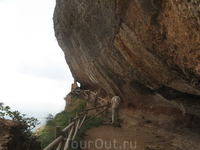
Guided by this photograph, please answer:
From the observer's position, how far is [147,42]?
4.53 m

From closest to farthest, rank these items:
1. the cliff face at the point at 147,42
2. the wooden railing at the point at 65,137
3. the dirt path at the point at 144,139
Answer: the wooden railing at the point at 65,137
the cliff face at the point at 147,42
the dirt path at the point at 144,139

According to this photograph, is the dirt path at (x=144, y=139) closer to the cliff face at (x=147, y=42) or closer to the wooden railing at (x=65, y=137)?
the wooden railing at (x=65, y=137)

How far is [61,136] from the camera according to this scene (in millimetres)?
3311

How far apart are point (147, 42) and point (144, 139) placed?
3580 mm

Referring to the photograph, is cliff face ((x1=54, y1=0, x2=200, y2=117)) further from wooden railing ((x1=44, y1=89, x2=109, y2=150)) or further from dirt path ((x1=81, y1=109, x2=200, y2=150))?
wooden railing ((x1=44, y1=89, x2=109, y2=150))

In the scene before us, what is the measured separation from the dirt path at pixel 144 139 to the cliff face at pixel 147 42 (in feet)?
4.07

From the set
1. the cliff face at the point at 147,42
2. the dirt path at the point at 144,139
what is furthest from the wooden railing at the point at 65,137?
the cliff face at the point at 147,42

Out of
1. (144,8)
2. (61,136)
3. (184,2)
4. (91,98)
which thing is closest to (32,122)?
(61,136)

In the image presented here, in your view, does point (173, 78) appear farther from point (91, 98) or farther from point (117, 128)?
point (91, 98)

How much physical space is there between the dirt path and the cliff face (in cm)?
124

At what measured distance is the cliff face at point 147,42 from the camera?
346 cm

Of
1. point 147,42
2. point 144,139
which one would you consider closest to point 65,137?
point 144,139

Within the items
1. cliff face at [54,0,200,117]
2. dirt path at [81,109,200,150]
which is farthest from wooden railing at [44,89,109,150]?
cliff face at [54,0,200,117]

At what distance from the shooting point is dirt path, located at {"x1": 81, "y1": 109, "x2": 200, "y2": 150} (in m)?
5.07
